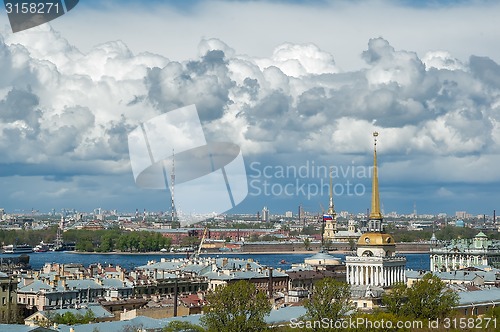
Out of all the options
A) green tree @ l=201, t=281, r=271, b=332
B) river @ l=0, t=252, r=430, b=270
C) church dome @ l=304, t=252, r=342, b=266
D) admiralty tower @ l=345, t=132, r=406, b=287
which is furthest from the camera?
river @ l=0, t=252, r=430, b=270

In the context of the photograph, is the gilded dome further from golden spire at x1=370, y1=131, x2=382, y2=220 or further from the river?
the river

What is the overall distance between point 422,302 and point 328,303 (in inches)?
172

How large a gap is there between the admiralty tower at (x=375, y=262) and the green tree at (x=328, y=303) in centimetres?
1292

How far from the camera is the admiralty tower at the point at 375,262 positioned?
135 feet

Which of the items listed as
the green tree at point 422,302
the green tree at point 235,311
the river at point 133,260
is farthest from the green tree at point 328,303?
the river at point 133,260

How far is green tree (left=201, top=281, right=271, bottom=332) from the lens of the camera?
Answer: 2470cm

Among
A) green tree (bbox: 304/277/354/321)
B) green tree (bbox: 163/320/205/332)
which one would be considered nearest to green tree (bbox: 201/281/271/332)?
green tree (bbox: 163/320/205/332)

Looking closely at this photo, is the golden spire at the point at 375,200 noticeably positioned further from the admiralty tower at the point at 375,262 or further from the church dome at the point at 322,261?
the church dome at the point at 322,261

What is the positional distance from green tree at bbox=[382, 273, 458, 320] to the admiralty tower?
10251 millimetres

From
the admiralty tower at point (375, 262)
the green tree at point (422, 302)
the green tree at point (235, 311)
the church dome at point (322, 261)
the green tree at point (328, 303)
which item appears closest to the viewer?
the green tree at point (235, 311)

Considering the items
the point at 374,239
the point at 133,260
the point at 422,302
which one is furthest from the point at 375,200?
the point at 133,260

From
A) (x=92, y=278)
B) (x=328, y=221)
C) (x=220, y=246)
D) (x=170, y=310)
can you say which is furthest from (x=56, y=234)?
(x=170, y=310)

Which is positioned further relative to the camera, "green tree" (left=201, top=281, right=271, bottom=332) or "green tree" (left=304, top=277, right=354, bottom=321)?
"green tree" (left=304, top=277, right=354, bottom=321)

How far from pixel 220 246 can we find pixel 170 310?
10163 centimetres
